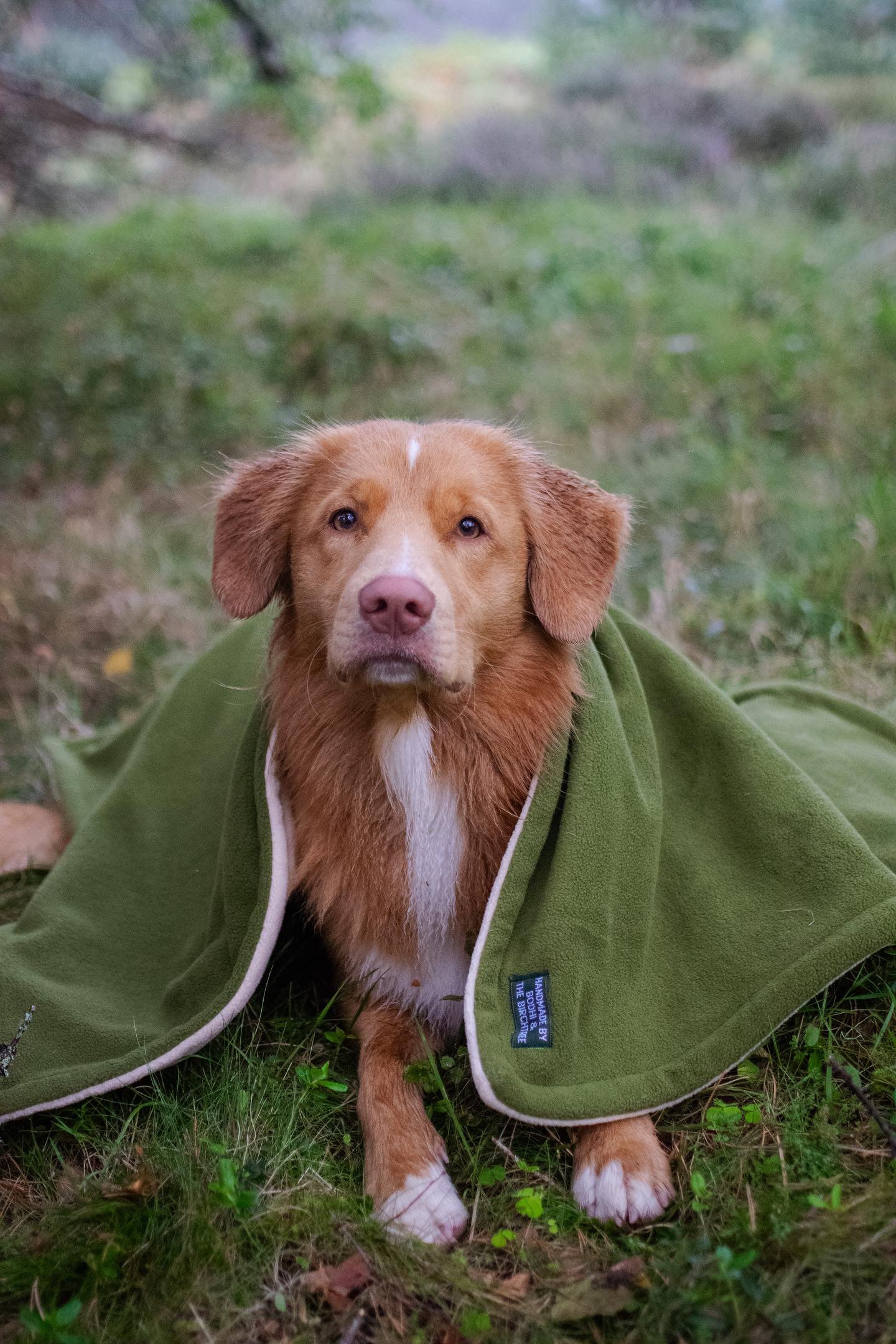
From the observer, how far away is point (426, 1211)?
232 cm

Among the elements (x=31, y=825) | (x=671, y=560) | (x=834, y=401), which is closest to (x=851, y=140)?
(x=834, y=401)

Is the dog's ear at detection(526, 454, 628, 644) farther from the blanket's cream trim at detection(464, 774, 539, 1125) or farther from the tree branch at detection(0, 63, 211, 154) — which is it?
the tree branch at detection(0, 63, 211, 154)

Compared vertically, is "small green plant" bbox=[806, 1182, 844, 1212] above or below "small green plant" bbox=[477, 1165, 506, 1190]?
above

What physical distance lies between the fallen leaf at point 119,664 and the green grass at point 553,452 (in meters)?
0.03

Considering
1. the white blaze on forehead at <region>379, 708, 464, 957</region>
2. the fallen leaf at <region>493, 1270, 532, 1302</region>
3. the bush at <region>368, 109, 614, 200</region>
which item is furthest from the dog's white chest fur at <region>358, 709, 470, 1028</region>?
the bush at <region>368, 109, 614, 200</region>

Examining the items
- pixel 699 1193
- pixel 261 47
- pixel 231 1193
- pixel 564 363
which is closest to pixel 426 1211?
pixel 231 1193

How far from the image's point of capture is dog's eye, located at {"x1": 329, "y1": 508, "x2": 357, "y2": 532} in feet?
8.67

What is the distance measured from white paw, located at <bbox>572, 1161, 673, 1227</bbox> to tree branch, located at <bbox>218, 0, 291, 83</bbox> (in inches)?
271

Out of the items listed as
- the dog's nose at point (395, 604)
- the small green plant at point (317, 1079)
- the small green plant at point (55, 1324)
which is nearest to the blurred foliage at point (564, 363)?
the dog's nose at point (395, 604)

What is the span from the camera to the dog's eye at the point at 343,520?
264cm

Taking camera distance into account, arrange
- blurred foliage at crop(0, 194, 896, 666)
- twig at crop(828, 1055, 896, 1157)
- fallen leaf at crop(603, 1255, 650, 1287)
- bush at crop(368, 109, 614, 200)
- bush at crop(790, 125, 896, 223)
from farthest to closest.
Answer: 1. bush at crop(368, 109, 614, 200)
2. bush at crop(790, 125, 896, 223)
3. blurred foliage at crop(0, 194, 896, 666)
4. twig at crop(828, 1055, 896, 1157)
5. fallen leaf at crop(603, 1255, 650, 1287)

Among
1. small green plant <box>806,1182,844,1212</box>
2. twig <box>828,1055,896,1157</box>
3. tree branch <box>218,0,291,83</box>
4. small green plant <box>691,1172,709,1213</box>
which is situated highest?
tree branch <box>218,0,291,83</box>

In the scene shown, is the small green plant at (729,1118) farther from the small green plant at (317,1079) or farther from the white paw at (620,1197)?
the small green plant at (317,1079)

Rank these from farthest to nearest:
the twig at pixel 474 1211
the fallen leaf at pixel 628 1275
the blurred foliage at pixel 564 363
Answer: the blurred foliage at pixel 564 363 → the twig at pixel 474 1211 → the fallen leaf at pixel 628 1275
